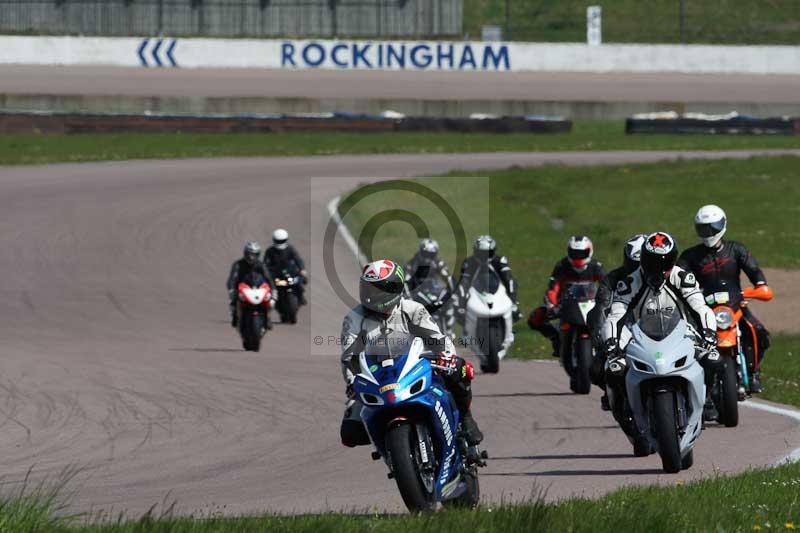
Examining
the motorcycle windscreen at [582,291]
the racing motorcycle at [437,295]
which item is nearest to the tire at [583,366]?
the motorcycle windscreen at [582,291]

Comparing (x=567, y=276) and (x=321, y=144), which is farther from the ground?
(x=321, y=144)

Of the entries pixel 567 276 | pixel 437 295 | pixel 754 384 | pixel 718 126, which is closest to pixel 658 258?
pixel 754 384

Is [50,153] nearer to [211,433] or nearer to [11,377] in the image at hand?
[11,377]

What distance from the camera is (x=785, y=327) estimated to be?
2119 centimetres

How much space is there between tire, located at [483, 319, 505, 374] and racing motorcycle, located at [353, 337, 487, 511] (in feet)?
26.9

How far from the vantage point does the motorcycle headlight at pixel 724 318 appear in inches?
504

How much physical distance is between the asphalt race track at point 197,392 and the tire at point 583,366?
18cm

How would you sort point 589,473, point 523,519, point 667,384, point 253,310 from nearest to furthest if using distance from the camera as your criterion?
point 523,519
point 667,384
point 589,473
point 253,310

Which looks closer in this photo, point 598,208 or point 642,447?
point 642,447

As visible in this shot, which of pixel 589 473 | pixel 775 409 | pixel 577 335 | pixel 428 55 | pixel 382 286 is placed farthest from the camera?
pixel 428 55

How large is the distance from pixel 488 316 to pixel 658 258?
23.3 feet

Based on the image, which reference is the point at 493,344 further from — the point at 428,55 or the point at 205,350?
the point at 428,55

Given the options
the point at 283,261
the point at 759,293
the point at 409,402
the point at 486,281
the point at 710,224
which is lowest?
the point at 283,261

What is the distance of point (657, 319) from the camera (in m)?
10.6
